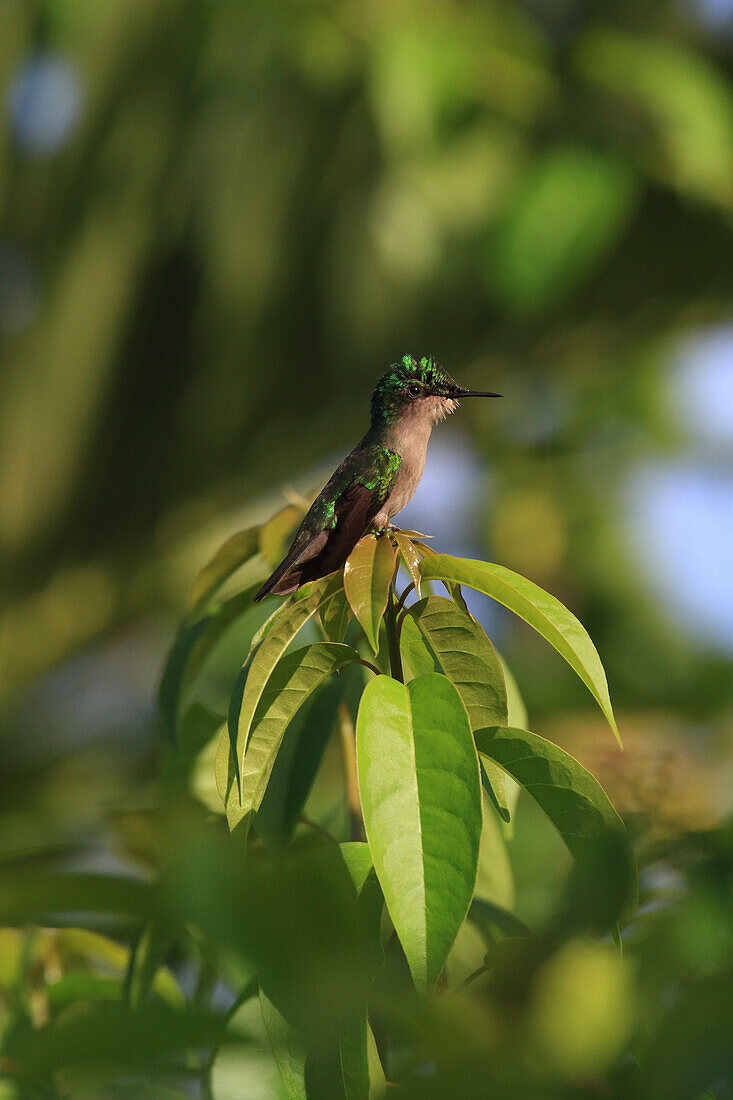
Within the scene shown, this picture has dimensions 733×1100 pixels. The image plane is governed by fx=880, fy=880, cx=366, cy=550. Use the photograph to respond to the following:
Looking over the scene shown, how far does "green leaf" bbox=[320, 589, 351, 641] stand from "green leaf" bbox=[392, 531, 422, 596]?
30mm

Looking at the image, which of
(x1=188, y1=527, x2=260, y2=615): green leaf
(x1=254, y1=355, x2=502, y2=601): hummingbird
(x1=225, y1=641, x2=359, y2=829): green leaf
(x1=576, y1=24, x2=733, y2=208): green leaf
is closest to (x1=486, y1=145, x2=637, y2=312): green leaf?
(x1=576, y1=24, x2=733, y2=208): green leaf

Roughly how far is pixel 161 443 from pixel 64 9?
93 centimetres

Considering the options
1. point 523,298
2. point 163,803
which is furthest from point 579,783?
point 523,298

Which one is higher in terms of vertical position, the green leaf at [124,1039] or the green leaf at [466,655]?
the green leaf at [466,655]

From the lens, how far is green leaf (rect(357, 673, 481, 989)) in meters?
0.23

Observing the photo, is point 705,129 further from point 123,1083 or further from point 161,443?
point 161,443

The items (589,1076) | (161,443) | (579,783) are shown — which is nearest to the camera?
(589,1076)

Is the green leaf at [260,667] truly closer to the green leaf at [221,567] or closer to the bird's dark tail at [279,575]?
the bird's dark tail at [279,575]

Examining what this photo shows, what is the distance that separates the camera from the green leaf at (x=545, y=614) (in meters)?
0.30

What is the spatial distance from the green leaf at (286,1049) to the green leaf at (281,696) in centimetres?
8

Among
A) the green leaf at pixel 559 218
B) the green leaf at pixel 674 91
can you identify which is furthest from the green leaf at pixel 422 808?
the green leaf at pixel 674 91

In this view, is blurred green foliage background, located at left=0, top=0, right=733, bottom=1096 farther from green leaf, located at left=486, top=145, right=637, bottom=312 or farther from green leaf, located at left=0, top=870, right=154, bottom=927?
green leaf, located at left=0, top=870, right=154, bottom=927

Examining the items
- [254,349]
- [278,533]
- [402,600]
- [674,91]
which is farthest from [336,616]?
[254,349]

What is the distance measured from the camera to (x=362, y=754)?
25 cm
